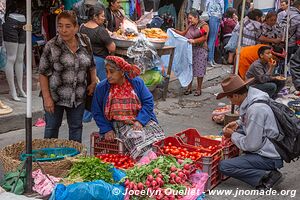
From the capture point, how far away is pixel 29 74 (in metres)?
4.72

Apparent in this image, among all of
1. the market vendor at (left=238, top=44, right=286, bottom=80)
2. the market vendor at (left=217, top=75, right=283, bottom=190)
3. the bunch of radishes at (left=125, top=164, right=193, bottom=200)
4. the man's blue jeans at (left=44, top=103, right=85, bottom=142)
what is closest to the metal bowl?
the market vendor at (left=238, top=44, right=286, bottom=80)

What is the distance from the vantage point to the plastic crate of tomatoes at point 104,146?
5969 millimetres

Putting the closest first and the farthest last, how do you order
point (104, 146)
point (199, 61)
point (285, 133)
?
1. point (285, 133)
2. point (104, 146)
3. point (199, 61)

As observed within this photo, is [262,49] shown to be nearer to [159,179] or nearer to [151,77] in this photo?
[151,77]

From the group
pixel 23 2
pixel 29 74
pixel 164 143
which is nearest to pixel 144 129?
pixel 164 143

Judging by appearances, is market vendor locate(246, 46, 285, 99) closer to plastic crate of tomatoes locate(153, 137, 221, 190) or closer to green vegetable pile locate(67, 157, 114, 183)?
plastic crate of tomatoes locate(153, 137, 221, 190)

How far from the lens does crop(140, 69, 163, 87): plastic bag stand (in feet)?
30.4

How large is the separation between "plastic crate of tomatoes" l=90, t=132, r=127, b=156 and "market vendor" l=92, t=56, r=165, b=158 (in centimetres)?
7

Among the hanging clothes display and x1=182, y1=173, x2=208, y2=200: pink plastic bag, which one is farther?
the hanging clothes display

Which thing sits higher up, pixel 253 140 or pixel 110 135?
pixel 253 140

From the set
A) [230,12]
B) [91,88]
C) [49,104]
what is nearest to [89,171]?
[49,104]

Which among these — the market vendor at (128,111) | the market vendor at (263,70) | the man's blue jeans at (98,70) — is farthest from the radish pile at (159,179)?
the market vendor at (263,70)

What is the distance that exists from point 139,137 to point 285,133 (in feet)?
5.15

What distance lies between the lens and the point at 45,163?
16.7ft
